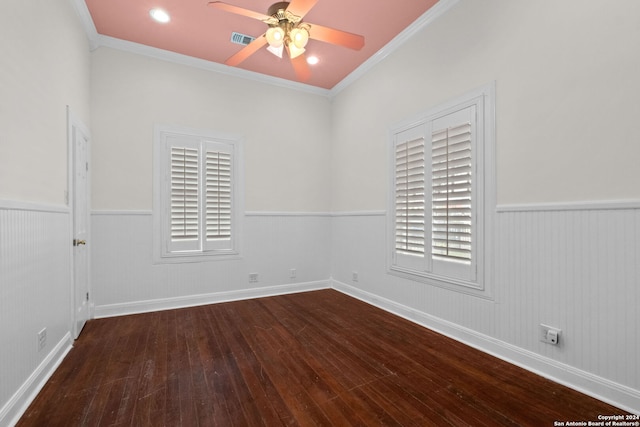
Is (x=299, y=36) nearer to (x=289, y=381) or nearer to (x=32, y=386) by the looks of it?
(x=289, y=381)

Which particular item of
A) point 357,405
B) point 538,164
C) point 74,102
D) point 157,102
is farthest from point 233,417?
point 157,102

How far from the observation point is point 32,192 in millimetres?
1967

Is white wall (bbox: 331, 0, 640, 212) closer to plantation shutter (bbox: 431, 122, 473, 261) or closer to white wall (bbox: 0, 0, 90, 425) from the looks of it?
plantation shutter (bbox: 431, 122, 473, 261)

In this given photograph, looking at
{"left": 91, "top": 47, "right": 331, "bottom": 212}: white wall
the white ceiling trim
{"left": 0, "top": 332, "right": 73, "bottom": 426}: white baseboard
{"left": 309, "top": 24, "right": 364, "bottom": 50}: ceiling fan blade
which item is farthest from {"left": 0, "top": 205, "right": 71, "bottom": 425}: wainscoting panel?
the white ceiling trim

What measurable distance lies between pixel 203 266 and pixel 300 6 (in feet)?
10.3

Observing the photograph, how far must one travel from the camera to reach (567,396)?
73.2 inches

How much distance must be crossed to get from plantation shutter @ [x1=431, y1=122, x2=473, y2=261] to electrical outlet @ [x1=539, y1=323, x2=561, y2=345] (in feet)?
2.38

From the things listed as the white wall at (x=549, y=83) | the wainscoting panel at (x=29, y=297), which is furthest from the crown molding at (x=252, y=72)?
the wainscoting panel at (x=29, y=297)

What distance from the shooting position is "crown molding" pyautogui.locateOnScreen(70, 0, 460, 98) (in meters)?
2.93

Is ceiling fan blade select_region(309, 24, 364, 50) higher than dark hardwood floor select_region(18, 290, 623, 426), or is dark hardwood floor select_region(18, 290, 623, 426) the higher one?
ceiling fan blade select_region(309, 24, 364, 50)

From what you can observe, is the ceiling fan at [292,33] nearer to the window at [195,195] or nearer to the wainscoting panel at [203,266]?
the window at [195,195]

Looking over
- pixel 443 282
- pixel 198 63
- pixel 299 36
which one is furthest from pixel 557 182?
pixel 198 63

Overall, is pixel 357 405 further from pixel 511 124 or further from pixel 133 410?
pixel 511 124

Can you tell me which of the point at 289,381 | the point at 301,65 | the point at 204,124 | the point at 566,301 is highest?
the point at 301,65
